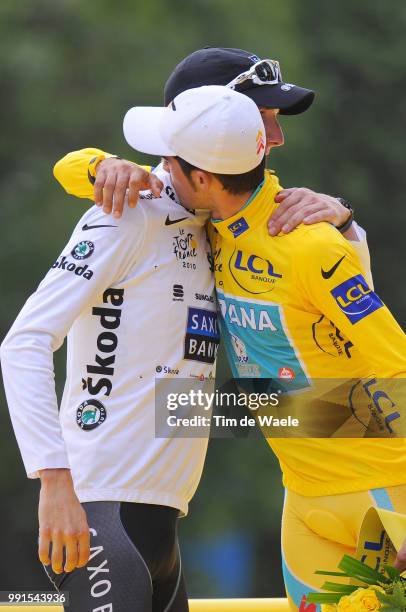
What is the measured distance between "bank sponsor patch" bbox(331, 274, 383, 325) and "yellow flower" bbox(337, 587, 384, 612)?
0.50 meters

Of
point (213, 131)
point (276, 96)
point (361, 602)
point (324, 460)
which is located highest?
point (276, 96)

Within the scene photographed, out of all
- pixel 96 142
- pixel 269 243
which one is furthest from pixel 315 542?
pixel 96 142

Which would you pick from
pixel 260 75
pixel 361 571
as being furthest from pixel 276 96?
pixel 361 571

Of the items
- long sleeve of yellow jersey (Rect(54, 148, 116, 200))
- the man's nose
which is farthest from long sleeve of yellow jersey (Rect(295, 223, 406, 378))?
long sleeve of yellow jersey (Rect(54, 148, 116, 200))

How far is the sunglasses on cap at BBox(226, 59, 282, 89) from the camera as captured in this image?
2.23 metres

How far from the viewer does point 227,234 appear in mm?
2244

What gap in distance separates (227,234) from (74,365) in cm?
40

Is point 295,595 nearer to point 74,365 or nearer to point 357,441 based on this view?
point 357,441

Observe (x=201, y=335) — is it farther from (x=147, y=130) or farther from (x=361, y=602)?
(x=361, y=602)

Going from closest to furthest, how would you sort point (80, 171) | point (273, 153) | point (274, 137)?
point (274, 137) → point (80, 171) → point (273, 153)

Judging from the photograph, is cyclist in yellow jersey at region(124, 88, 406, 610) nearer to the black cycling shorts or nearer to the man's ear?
the man's ear

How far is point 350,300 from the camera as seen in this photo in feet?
6.81

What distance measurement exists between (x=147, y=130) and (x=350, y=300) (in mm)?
519

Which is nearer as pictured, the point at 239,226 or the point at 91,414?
the point at 91,414
